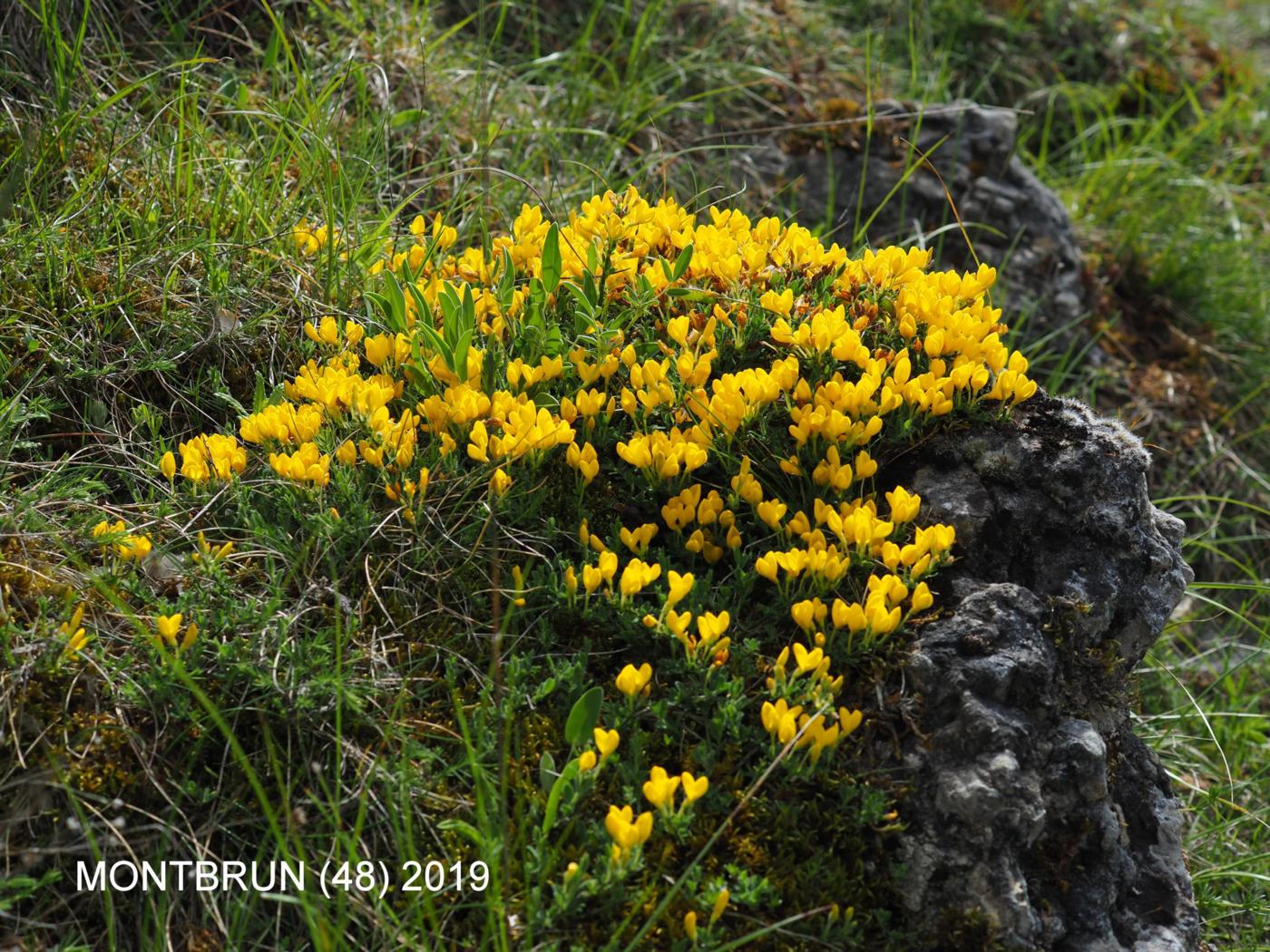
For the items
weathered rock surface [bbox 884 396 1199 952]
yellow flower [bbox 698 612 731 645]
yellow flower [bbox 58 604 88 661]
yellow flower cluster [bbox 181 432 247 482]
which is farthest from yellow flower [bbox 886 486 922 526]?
yellow flower [bbox 58 604 88 661]

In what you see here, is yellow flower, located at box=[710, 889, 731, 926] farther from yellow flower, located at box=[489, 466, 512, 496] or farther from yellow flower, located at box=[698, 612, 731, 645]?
yellow flower, located at box=[489, 466, 512, 496]

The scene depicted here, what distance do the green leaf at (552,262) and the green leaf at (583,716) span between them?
129 centimetres

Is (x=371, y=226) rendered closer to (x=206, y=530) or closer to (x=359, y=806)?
(x=206, y=530)

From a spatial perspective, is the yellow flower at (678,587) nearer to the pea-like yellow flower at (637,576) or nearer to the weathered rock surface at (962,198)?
the pea-like yellow flower at (637,576)

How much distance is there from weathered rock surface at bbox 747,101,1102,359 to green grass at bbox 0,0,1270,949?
0.27 m

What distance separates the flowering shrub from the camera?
2.46 m

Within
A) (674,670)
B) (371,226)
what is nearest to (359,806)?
(674,670)

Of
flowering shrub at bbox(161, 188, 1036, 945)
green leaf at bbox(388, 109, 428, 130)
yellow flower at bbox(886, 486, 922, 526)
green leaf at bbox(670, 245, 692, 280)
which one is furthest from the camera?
green leaf at bbox(388, 109, 428, 130)

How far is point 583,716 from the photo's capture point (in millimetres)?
2506

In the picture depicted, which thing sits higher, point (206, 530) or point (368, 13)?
point (368, 13)

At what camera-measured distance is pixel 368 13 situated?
5016 millimetres

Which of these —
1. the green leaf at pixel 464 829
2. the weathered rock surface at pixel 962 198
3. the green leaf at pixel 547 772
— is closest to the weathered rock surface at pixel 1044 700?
the green leaf at pixel 547 772

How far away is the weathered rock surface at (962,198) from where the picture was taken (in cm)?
542

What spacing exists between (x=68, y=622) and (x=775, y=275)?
203 centimetres
